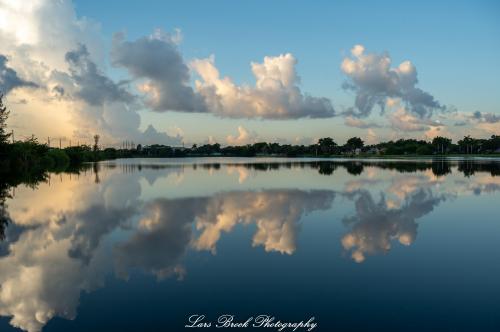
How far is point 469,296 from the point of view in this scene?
28.1 ft

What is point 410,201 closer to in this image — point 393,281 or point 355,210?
point 355,210

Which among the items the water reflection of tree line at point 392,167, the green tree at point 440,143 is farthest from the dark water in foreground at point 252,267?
the green tree at point 440,143

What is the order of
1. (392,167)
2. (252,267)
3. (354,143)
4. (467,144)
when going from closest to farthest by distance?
(252,267) < (392,167) < (467,144) < (354,143)

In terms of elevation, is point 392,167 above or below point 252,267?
above

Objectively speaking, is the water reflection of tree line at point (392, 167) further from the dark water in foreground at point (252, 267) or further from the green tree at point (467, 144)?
the green tree at point (467, 144)

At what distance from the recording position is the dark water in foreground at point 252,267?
768 centimetres

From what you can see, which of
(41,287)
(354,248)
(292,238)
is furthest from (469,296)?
(41,287)

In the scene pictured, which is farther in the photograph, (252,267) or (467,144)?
(467,144)

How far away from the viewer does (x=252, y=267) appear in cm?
1068

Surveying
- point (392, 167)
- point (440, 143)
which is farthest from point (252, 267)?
point (440, 143)

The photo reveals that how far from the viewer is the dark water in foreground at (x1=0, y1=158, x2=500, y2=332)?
25.2ft

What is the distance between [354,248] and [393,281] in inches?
128

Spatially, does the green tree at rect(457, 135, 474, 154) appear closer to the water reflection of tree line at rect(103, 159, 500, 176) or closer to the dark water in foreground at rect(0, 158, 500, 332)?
the water reflection of tree line at rect(103, 159, 500, 176)

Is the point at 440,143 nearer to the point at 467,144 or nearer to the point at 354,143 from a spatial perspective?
the point at 467,144
